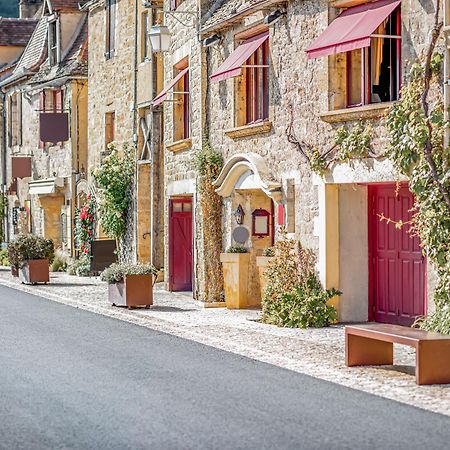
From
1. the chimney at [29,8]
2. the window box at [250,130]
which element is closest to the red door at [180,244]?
the window box at [250,130]

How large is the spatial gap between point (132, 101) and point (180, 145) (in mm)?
5890

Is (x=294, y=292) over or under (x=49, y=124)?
under

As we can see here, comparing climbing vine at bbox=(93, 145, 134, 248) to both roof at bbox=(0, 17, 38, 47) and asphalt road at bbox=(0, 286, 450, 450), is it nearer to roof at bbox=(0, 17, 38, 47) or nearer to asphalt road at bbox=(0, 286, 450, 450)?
asphalt road at bbox=(0, 286, 450, 450)

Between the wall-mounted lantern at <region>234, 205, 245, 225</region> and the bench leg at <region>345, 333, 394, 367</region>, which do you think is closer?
the bench leg at <region>345, 333, 394, 367</region>

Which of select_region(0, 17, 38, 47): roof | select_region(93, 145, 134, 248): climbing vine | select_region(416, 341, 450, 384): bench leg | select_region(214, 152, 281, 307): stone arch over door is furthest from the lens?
select_region(0, 17, 38, 47): roof

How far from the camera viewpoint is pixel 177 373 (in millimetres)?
12523

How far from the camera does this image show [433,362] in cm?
1184

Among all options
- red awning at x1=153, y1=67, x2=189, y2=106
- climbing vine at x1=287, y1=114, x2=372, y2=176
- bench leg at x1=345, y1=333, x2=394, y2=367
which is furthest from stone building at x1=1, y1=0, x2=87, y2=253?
bench leg at x1=345, y1=333, x2=394, y2=367

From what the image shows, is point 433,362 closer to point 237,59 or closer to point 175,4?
point 237,59

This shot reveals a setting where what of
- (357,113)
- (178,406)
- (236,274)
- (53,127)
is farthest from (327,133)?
(53,127)

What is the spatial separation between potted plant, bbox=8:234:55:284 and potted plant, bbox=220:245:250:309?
26.0 feet

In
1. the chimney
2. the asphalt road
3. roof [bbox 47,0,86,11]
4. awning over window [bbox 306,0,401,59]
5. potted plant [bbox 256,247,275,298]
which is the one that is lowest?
the asphalt road

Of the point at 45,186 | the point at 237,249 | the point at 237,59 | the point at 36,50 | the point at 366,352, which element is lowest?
the point at 366,352

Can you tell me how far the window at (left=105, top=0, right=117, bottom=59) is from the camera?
3150cm
